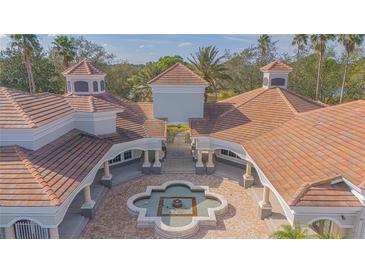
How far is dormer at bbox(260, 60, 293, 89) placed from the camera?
89.7 feet

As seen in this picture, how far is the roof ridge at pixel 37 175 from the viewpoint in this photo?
38.2ft

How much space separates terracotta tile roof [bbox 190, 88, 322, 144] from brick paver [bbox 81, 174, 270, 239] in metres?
4.22

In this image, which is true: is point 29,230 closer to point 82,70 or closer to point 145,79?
point 82,70

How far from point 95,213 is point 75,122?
792 centimetres

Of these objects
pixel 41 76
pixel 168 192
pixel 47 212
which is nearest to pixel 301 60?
pixel 168 192

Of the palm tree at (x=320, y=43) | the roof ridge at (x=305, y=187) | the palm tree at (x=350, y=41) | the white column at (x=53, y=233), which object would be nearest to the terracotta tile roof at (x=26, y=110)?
the white column at (x=53, y=233)

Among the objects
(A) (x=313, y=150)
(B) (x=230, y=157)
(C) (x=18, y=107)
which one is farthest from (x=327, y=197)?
(C) (x=18, y=107)

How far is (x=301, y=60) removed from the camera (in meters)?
45.2

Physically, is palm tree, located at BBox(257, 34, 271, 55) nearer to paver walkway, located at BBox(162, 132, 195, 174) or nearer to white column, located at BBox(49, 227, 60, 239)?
paver walkway, located at BBox(162, 132, 195, 174)

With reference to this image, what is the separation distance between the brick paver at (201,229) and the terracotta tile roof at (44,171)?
391 centimetres

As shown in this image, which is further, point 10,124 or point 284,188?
point 10,124

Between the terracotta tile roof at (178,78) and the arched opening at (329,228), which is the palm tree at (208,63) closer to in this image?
the terracotta tile roof at (178,78)

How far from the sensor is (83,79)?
26.4 metres

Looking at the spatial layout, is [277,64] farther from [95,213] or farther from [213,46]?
[95,213]
